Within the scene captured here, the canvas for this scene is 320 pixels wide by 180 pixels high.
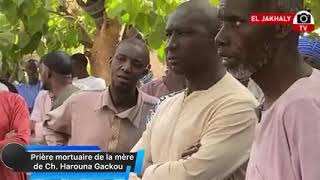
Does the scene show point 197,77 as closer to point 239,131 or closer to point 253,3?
point 239,131

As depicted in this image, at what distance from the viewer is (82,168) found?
2.10m

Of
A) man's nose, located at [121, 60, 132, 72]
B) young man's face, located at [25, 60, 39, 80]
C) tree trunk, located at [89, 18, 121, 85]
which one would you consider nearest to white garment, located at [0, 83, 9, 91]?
tree trunk, located at [89, 18, 121, 85]

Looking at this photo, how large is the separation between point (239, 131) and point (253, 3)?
0.88 metres

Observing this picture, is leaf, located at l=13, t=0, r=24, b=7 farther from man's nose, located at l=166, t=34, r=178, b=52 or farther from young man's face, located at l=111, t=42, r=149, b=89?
man's nose, located at l=166, t=34, r=178, b=52

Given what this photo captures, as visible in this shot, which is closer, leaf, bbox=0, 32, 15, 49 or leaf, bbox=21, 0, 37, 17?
leaf, bbox=21, 0, 37, 17

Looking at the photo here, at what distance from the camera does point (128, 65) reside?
397 cm

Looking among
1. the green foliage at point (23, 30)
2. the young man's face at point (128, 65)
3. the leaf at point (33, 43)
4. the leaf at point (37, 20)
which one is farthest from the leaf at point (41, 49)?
the young man's face at point (128, 65)

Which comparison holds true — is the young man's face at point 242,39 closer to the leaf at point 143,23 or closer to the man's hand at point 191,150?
the man's hand at point 191,150

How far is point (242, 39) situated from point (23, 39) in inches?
121

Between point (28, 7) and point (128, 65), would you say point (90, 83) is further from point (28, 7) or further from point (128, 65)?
point (128, 65)

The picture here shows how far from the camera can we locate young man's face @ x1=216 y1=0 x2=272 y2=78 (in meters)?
2.02

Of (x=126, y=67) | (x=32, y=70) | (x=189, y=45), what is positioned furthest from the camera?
(x=32, y=70)

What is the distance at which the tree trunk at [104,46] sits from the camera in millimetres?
6124

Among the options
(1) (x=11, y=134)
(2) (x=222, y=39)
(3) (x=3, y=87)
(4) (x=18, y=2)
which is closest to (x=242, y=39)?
(2) (x=222, y=39)
